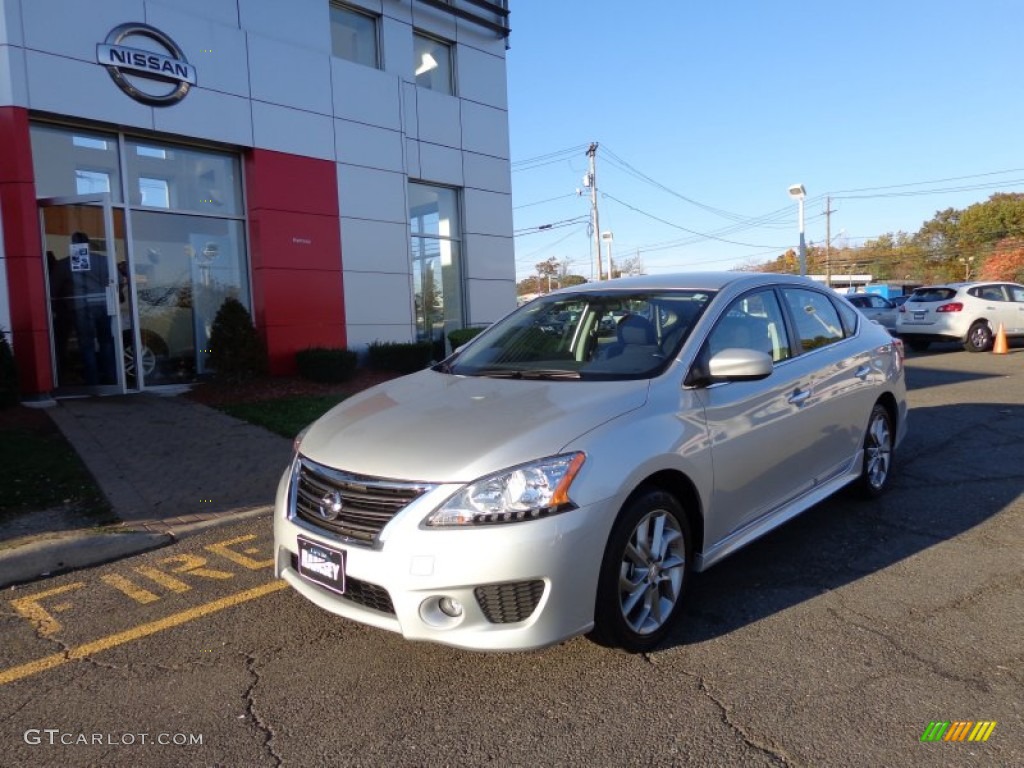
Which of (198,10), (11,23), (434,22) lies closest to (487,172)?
(434,22)

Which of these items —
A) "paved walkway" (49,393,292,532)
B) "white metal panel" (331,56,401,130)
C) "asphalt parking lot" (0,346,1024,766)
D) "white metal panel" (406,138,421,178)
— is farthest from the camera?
"white metal panel" (406,138,421,178)

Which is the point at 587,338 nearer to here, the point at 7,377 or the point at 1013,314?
the point at 7,377

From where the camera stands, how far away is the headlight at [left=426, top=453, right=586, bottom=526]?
2.84 metres

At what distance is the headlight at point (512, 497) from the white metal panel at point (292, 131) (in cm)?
1067

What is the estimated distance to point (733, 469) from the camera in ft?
12.2

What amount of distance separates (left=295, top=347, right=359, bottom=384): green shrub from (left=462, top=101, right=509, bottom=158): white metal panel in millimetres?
5937

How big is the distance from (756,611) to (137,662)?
288 centimetres

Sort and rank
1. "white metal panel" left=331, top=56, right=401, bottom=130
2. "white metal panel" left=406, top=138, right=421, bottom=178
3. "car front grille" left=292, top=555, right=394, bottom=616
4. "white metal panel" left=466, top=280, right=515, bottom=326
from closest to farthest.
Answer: "car front grille" left=292, top=555, right=394, bottom=616 < "white metal panel" left=331, top=56, right=401, bottom=130 < "white metal panel" left=406, top=138, right=421, bottom=178 < "white metal panel" left=466, top=280, right=515, bottom=326

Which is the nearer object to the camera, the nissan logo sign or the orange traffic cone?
the nissan logo sign

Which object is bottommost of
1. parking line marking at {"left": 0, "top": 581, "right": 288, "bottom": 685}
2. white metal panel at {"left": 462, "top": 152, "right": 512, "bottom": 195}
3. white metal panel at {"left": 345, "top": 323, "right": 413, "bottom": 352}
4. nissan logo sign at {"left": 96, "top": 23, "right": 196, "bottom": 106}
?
parking line marking at {"left": 0, "top": 581, "right": 288, "bottom": 685}

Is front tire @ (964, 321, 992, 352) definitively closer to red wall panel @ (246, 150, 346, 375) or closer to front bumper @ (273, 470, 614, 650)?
red wall panel @ (246, 150, 346, 375)

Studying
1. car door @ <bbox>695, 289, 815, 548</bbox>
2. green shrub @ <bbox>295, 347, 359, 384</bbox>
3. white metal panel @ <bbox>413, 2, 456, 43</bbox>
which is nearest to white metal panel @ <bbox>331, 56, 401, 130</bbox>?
white metal panel @ <bbox>413, 2, 456, 43</bbox>

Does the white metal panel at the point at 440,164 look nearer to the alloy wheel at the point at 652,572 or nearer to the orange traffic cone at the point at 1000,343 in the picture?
the orange traffic cone at the point at 1000,343

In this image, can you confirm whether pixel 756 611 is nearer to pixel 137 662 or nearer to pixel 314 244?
pixel 137 662
